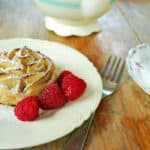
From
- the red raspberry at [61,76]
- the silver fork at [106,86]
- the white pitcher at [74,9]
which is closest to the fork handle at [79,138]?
the silver fork at [106,86]

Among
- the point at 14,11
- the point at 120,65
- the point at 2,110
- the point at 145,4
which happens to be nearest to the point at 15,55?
the point at 2,110

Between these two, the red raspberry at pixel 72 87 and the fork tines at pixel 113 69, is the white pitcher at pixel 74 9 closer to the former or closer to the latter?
the fork tines at pixel 113 69

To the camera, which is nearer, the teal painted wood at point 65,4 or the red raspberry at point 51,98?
the red raspberry at point 51,98

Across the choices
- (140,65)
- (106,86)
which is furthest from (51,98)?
(140,65)

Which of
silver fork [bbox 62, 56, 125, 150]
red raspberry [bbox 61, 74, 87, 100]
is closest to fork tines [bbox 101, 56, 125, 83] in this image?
silver fork [bbox 62, 56, 125, 150]

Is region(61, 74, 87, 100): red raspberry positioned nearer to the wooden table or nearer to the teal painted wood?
the wooden table

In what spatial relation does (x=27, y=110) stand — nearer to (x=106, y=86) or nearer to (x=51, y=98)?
(x=51, y=98)

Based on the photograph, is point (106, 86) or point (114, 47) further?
point (114, 47)

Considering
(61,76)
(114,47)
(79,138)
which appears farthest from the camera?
(114,47)
